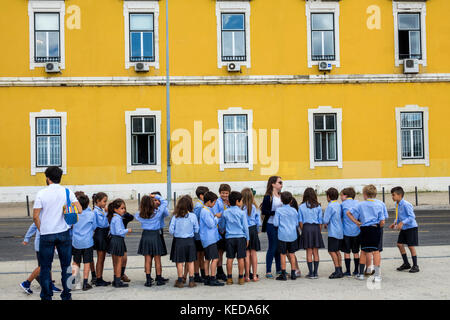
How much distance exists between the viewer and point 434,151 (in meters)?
26.3

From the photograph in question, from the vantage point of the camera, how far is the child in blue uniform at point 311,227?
9375mm

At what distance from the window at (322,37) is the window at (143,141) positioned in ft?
26.9

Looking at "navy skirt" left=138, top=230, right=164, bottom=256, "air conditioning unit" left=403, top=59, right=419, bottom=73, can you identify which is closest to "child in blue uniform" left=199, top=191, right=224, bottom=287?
"navy skirt" left=138, top=230, right=164, bottom=256

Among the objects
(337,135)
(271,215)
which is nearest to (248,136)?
(337,135)

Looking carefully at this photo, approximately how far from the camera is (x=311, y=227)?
9.45 m

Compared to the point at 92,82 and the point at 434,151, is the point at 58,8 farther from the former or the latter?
the point at 434,151

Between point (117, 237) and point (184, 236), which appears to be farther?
point (117, 237)

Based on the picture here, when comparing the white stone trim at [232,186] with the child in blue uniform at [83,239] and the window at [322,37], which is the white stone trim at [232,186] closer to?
the window at [322,37]

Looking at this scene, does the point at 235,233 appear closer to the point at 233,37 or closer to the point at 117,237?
the point at 117,237

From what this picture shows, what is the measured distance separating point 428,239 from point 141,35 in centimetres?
1659

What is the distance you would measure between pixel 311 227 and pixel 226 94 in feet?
55.1

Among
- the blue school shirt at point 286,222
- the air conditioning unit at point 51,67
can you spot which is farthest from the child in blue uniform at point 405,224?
the air conditioning unit at point 51,67

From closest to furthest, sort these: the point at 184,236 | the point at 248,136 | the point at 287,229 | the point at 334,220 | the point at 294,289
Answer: the point at 294,289, the point at 184,236, the point at 287,229, the point at 334,220, the point at 248,136

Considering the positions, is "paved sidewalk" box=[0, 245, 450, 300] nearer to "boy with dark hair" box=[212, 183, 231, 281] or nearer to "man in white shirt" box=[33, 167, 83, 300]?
"boy with dark hair" box=[212, 183, 231, 281]
